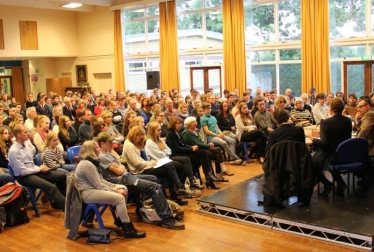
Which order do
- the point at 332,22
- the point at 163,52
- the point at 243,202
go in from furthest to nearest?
the point at 163,52 → the point at 332,22 → the point at 243,202

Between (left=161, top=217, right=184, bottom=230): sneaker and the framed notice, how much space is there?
48.6 ft

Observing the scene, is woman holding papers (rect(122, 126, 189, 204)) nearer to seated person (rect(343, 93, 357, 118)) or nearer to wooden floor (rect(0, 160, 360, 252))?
wooden floor (rect(0, 160, 360, 252))

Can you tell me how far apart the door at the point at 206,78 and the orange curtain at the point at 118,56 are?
3196 mm

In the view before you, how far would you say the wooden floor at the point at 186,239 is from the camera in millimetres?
4355

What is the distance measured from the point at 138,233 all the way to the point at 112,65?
14.1 metres

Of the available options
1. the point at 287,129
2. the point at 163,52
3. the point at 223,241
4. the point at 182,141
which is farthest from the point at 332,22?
the point at 223,241

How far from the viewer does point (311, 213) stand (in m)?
4.78

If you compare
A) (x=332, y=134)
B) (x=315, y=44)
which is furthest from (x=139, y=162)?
(x=315, y=44)

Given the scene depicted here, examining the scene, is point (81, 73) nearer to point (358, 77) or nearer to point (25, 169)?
point (358, 77)

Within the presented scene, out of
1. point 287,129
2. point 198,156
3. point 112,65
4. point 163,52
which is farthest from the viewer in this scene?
point 112,65

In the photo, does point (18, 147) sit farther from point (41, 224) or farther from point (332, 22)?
point (332, 22)

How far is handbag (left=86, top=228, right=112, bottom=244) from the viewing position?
15.0 ft

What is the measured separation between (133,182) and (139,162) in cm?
48

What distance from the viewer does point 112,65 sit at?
18078mm
